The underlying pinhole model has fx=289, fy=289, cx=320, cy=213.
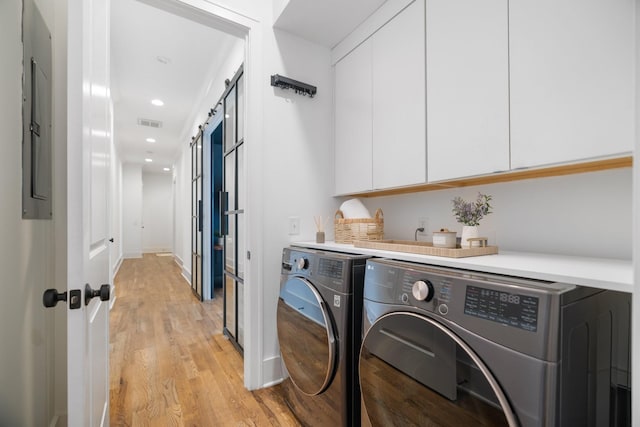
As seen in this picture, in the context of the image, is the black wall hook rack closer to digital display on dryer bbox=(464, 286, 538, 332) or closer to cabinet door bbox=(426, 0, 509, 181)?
cabinet door bbox=(426, 0, 509, 181)

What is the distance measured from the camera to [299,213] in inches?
79.1

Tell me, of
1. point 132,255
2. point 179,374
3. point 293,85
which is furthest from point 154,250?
point 293,85

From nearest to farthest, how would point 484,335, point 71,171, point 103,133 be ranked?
point 484,335
point 71,171
point 103,133

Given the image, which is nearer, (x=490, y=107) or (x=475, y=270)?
(x=475, y=270)

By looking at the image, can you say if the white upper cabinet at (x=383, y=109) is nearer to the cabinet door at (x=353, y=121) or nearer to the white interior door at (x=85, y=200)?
the cabinet door at (x=353, y=121)

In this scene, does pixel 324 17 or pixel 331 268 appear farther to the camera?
pixel 324 17

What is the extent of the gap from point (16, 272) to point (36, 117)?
22.8 inches

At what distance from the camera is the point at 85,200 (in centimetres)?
92

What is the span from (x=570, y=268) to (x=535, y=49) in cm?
78

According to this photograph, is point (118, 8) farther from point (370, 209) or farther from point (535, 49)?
point (535, 49)

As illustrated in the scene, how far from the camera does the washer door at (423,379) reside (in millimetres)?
768

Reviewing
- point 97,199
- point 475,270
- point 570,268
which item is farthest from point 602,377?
point 97,199

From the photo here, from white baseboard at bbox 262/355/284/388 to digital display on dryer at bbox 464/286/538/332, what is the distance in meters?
1.49

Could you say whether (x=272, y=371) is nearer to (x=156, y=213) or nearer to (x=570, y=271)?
(x=570, y=271)
